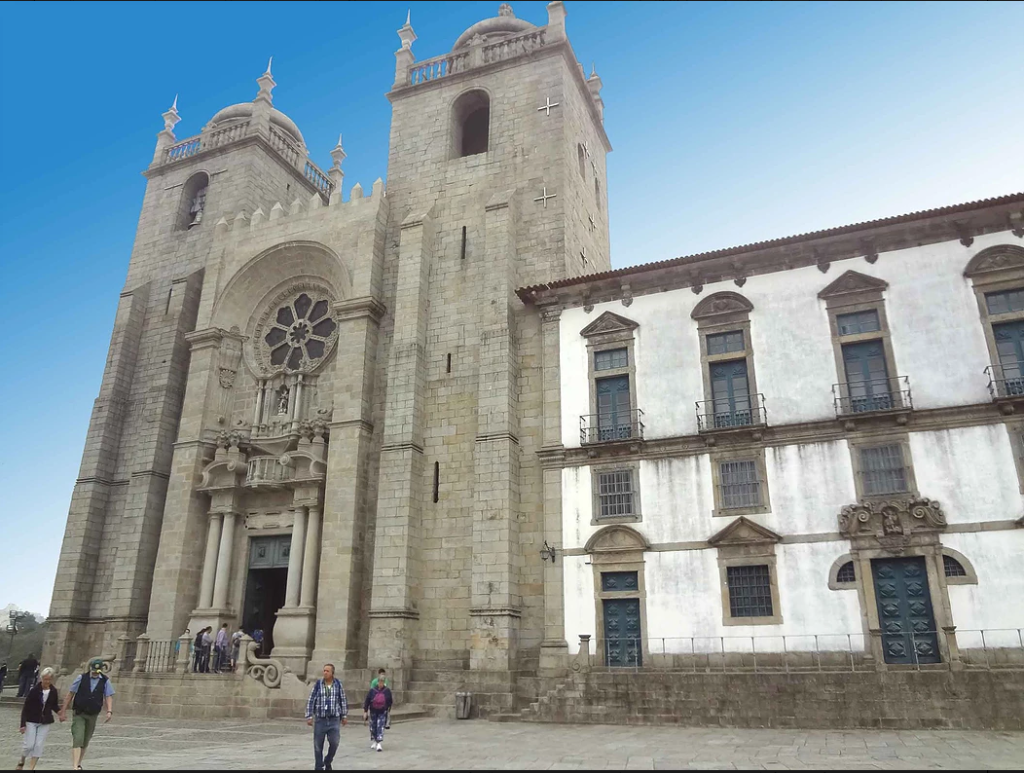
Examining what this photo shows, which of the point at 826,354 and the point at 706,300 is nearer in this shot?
the point at 826,354

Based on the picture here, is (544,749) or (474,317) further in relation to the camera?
(474,317)

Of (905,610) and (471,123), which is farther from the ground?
(471,123)

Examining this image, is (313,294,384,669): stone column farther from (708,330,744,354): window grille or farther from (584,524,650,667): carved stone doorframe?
(708,330,744,354): window grille

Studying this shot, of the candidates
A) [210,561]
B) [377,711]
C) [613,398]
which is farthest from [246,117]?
[377,711]

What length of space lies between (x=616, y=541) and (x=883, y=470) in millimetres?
6552

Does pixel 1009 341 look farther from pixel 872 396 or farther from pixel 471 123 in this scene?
pixel 471 123

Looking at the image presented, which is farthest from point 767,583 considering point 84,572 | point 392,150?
point 84,572

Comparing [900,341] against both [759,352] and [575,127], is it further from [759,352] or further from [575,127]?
[575,127]

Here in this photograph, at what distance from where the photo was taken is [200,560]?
25.2m

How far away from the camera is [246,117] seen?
34562 mm

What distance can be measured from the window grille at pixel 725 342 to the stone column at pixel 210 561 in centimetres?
1633

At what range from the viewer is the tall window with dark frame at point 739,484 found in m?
18.9

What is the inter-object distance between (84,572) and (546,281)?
62.2 feet

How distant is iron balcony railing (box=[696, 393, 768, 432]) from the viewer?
19391 millimetres
